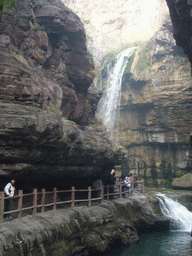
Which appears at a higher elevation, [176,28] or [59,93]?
[176,28]

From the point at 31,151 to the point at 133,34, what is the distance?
43835 millimetres

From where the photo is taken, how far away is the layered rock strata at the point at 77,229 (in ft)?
30.2

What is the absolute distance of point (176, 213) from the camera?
2108 cm

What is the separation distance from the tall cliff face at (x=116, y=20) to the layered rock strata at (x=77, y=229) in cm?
3535

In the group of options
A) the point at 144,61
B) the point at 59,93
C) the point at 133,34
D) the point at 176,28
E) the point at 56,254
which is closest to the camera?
the point at 56,254

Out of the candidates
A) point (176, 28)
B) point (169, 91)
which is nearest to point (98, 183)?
point (176, 28)

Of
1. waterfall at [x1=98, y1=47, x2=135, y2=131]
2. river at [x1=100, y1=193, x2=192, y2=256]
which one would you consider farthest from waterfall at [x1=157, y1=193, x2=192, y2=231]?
waterfall at [x1=98, y1=47, x2=135, y2=131]

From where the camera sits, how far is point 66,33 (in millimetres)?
18594

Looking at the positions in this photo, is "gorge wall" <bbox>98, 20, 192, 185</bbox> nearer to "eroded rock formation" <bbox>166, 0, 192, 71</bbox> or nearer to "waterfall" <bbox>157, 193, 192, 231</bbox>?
"waterfall" <bbox>157, 193, 192, 231</bbox>

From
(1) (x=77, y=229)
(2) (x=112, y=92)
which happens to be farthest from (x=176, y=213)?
(2) (x=112, y=92)

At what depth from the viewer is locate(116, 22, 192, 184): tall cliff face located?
31.3 metres

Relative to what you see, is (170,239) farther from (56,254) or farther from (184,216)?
(56,254)

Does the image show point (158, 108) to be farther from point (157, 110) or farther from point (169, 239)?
point (169, 239)

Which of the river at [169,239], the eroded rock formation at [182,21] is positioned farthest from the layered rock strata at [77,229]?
the eroded rock formation at [182,21]
